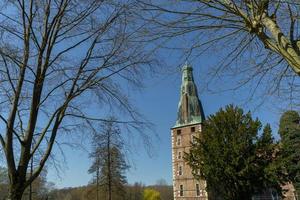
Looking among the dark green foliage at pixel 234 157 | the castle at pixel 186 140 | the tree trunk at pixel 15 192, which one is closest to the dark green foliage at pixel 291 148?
the dark green foliage at pixel 234 157

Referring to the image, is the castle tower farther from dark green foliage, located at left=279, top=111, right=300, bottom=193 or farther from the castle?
dark green foliage, located at left=279, top=111, right=300, bottom=193

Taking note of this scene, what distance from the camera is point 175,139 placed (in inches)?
2208

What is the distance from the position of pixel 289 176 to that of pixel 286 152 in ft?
6.17

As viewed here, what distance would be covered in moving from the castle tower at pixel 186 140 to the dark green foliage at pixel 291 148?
59.4 ft

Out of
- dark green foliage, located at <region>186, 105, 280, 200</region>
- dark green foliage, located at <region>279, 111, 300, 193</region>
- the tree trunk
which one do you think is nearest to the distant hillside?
dark green foliage, located at <region>186, 105, 280, 200</region>

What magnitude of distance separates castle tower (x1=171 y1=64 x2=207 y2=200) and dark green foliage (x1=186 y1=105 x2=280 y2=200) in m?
21.2

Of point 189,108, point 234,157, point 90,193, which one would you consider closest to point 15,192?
point 234,157

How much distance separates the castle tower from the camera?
50594 millimetres


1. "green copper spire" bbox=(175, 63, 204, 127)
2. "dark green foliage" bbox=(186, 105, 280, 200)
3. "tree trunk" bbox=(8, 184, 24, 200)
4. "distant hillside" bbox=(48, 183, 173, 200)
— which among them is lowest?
"distant hillside" bbox=(48, 183, 173, 200)

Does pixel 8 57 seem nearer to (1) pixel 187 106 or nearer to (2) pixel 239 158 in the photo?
(2) pixel 239 158

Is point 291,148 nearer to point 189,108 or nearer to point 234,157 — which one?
point 234,157

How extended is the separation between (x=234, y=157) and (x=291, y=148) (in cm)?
815

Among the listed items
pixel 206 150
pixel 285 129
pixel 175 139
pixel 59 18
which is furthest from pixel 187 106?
pixel 59 18

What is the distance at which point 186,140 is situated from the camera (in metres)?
54.3
